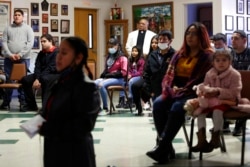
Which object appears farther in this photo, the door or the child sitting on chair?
the door

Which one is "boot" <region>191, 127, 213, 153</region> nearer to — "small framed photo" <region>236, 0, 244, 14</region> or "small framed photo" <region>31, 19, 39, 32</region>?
"small framed photo" <region>236, 0, 244, 14</region>

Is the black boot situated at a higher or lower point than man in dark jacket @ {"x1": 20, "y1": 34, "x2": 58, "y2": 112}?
lower

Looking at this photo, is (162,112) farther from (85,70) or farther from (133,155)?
(85,70)

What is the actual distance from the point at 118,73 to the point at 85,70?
5.13 metres

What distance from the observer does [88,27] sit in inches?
476

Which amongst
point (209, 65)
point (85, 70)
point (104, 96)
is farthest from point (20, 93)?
point (85, 70)

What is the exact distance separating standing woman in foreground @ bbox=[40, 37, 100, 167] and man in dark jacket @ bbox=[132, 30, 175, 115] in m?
2.39

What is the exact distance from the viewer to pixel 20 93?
26.7ft

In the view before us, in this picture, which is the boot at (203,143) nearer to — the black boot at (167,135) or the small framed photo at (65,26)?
the black boot at (167,135)

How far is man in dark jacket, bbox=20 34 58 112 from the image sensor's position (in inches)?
286

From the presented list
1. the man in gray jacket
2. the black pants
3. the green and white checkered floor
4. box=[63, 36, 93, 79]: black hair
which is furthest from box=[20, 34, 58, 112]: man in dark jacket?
box=[63, 36, 93, 79]: black hair

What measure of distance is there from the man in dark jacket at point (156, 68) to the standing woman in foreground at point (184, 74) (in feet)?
1.39

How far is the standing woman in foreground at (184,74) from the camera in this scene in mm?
4066

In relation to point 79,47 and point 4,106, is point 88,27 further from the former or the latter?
point 79,47
